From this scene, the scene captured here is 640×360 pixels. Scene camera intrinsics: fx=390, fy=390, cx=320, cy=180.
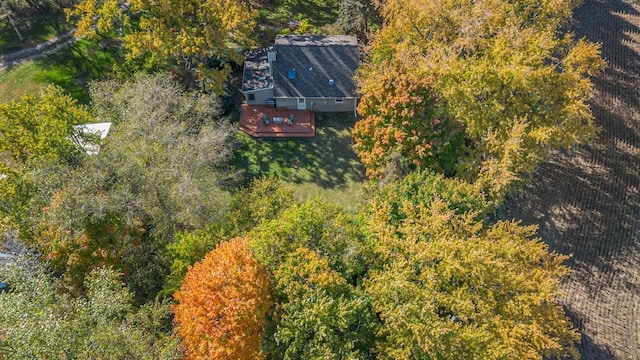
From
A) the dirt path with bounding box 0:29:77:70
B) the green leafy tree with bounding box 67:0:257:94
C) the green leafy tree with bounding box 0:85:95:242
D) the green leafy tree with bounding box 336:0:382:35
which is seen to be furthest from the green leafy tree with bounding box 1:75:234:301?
the green leafy tree with bounding box 336:0:382:35

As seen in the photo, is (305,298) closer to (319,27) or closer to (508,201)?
(508,201)

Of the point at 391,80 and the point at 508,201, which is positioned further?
the point at 508,201

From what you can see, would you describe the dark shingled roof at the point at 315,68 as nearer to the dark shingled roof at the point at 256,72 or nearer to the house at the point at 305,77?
the house at the point at 305,77

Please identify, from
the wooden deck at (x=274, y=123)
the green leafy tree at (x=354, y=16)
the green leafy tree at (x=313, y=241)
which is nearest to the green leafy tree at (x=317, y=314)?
the green leafy tree at (x=313, y=241)

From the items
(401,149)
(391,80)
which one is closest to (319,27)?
(391,80)

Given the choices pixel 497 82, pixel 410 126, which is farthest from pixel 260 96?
pixel 497 82

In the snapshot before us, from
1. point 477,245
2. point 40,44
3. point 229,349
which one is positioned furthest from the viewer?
point 40,44

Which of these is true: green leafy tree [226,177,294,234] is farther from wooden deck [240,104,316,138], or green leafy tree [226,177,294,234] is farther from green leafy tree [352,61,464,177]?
wooden deck [240,104,316,138]
